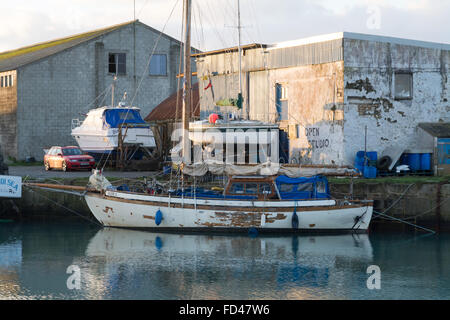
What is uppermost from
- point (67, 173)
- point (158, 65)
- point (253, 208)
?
point (158, 65)

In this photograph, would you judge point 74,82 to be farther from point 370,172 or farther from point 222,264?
point 222,264

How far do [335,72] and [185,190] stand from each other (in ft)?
32.1

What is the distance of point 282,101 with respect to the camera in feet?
124

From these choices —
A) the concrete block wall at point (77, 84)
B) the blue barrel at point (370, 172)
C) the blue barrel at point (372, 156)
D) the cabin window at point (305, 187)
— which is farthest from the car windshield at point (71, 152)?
the blue barrel at point (370, 172)

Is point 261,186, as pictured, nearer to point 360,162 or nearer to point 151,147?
point 360,162

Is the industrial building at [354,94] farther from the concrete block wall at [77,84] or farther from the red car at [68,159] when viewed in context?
the concrete block wall at [77,84]

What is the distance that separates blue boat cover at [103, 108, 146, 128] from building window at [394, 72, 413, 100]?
1517 centimetres

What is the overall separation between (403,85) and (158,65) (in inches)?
873

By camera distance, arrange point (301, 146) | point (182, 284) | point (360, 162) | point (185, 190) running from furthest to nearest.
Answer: point (301, 146) → point (360, 162) → point (185, 190) → point (182, 284)

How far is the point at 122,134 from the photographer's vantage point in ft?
136

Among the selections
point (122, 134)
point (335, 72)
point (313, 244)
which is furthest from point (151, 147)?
point (313, 244)

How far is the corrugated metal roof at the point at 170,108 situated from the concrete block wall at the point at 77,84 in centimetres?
186

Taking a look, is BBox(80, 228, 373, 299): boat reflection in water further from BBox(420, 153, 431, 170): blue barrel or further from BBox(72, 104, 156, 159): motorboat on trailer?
BBox(72, 104, 156, 159): motorboat on trailer

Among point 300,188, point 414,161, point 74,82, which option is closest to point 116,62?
point 74,82
